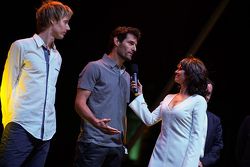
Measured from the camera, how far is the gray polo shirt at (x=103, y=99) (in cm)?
298

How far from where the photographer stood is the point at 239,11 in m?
5.52

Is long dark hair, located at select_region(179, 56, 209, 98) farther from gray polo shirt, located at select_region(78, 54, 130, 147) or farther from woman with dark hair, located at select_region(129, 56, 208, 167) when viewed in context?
gray polo shirt, located at select_region(78, 54, 130, 147)

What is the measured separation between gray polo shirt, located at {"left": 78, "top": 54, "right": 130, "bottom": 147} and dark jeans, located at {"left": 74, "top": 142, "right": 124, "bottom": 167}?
0.03 m

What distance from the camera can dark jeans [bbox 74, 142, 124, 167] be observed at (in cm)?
292

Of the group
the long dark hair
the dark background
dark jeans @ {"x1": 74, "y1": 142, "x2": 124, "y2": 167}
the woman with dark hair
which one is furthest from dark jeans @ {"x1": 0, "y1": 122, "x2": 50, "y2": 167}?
the dark background

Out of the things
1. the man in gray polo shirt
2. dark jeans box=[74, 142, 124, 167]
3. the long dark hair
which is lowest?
dark jeans box=[74, 142, 124, 167]

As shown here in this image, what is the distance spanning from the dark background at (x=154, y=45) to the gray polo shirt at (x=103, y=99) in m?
1.07

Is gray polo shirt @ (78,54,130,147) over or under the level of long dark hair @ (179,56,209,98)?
under

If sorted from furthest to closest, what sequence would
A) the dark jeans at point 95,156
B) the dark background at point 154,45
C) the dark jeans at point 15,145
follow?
1. the dark background at point 154,45
2. the dark jeans at point 95,156
3. the dark jeans at point 15,145

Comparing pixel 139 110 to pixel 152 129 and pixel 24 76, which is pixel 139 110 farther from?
pixel 152 129

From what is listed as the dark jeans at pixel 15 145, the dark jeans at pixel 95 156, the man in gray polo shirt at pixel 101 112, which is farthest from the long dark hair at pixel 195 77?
the dark jeans at pixel 15 145

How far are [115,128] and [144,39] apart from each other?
219 cm

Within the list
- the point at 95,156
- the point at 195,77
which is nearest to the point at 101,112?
the point at 95,156

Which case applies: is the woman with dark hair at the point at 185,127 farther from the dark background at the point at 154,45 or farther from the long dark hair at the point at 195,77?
the dark background at the point at 154,45
